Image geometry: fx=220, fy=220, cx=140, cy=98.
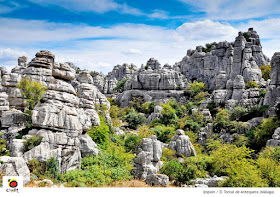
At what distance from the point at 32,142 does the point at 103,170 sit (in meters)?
4.08

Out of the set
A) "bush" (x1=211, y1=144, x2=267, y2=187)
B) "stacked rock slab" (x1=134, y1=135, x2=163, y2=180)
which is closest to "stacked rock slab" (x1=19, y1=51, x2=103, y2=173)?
"stacked rock slab" (x1=134, y1=135, x2=163, y2=180)

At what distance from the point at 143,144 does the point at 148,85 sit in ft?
84.3

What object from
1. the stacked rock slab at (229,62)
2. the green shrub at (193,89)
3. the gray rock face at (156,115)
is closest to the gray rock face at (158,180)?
the gray rock face at (156,115)

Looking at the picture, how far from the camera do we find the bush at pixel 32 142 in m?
11.3

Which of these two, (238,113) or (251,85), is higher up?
(251,85)

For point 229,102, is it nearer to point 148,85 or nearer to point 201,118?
point 201,118

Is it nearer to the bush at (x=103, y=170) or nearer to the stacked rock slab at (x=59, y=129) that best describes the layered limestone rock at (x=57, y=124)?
the stacked rock slab at (x=59, y=129)

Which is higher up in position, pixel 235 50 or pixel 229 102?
pixel 235 50

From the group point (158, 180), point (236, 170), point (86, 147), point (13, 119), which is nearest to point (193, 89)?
point (236, 170)

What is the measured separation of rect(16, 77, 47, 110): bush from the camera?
16.0m

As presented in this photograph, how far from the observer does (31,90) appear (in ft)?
53.0

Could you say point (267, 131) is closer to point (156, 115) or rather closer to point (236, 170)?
point (236, 170)
